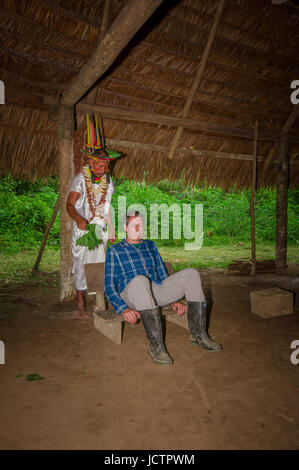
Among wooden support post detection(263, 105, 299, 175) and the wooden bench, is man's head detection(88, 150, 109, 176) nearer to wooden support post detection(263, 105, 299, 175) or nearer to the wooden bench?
the wooden bench

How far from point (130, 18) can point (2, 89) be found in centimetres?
243

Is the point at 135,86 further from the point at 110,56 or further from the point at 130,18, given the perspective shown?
the point at 130,18

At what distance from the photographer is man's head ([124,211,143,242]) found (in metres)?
2.99

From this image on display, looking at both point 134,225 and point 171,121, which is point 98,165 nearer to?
point 134,225

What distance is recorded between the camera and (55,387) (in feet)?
7.47

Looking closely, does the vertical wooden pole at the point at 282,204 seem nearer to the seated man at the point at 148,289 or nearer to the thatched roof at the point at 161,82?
the thatched roof at the point at 161,82

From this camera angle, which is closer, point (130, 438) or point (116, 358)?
point (130, 438)

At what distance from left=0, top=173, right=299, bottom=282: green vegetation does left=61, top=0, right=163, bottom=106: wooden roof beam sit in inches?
157

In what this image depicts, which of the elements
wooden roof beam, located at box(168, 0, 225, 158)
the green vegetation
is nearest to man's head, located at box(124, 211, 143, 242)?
wooden roof beam, located at box(168, 0, 225, 158)

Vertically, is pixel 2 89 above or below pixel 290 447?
above

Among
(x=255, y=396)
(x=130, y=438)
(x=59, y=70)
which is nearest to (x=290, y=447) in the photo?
(x=255, y=396)

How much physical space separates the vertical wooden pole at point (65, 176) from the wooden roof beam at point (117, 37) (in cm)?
54
